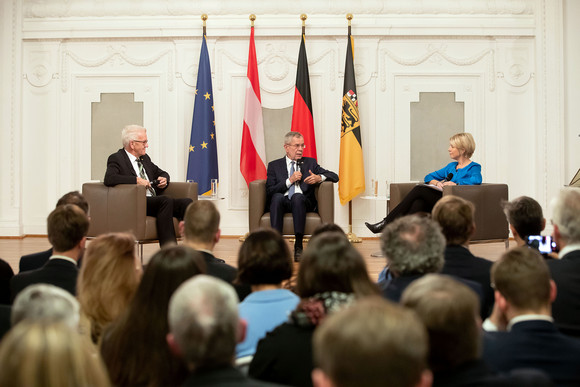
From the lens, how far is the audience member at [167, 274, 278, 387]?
135 centimetres

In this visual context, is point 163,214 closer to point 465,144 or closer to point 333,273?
point 465,144

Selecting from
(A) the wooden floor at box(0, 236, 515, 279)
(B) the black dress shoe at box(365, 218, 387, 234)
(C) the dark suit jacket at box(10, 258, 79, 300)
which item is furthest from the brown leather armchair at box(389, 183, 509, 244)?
(C) the dark suit jacket at box(10, 258, 79, 300)

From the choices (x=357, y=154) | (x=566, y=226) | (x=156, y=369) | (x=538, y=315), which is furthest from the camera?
(x=357, y=154)

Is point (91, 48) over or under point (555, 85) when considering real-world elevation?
over

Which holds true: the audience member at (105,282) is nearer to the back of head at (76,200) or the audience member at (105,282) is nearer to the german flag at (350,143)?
the back of head at (76,200)

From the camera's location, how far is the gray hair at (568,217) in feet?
9.18

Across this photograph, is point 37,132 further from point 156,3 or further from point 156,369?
point 156,369

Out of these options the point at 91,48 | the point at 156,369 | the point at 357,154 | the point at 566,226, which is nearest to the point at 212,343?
the point at 156,369

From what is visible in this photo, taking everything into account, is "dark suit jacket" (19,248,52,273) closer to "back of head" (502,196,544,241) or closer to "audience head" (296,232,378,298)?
"audience head" (296,232,378,298)

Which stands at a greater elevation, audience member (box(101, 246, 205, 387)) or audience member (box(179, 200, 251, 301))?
audience member (box(179, 200, 251, 301))

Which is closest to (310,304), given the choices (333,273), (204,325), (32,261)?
(333,273)

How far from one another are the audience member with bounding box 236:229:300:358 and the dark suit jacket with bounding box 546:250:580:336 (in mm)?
994

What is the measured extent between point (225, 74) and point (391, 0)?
84.2 inches

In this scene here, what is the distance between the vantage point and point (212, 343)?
1354 mm
